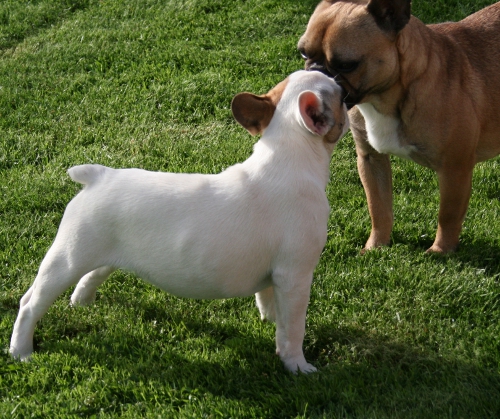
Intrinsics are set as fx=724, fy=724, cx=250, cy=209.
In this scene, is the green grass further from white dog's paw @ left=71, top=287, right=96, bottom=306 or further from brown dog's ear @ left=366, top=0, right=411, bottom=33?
brown dog's ear @ left=366, top=0, right=411, bottom=33

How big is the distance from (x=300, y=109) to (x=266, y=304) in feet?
4.25

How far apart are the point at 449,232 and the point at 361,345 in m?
1.35

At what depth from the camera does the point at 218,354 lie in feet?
13.6

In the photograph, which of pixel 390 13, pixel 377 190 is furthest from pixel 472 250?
pixel 390 13

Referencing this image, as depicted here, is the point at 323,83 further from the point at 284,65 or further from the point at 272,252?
the point at 284,65

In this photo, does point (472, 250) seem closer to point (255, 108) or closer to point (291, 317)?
point (291, 317)

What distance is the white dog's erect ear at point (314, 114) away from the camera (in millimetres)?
3702

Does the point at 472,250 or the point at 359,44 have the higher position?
the point at 359,44

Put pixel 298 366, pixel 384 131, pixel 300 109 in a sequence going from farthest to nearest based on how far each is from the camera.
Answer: pixel 384 131 → pixel 298 366 → pixel 300 109

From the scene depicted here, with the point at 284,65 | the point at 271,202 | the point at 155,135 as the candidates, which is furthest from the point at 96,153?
the point at 271,202

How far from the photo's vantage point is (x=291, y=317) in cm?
383

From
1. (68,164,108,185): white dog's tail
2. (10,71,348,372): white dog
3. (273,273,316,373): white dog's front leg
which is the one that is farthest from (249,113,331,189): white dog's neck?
(68,164,108,185): white dog's tail

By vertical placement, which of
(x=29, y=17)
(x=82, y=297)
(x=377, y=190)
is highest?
(x=29, y=17)

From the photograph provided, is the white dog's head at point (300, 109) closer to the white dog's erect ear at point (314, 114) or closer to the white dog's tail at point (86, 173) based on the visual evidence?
the white dog's erect ear at point (314, 114)
